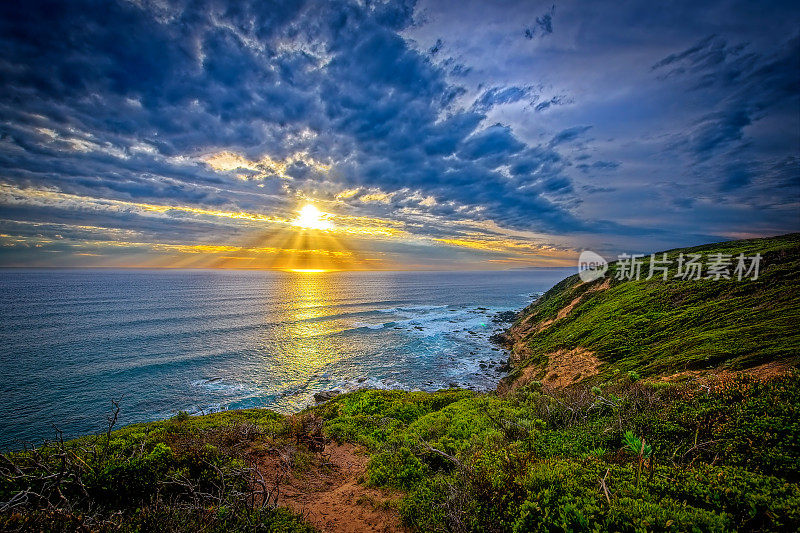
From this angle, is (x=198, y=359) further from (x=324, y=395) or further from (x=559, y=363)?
(x=559, y=363)

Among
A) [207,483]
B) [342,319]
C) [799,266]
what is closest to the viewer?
[207,483]

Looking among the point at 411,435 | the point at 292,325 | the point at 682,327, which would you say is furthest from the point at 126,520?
the point at 292,325

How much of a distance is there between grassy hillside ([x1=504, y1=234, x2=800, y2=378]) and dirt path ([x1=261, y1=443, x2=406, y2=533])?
50.8 ft

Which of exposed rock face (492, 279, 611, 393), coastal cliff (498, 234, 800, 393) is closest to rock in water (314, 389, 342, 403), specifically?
exposed rock face (492, 279, 611, 393)

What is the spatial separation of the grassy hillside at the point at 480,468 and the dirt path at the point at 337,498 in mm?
47

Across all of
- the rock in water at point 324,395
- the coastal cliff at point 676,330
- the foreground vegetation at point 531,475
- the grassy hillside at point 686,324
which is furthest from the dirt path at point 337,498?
the rock in water at point 324,395

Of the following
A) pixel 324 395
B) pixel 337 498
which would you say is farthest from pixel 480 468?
pixel 324 395

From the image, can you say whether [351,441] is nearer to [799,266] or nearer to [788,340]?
[788,340]

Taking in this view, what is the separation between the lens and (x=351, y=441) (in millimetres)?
→ 13133

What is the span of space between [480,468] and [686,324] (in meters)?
23.7

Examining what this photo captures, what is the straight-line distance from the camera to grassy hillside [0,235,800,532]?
177 inches

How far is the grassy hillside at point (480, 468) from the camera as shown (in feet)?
14.7

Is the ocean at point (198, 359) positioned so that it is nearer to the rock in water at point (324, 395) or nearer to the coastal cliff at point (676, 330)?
the rock in water at point (324, 395)

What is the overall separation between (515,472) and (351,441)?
8995mm
